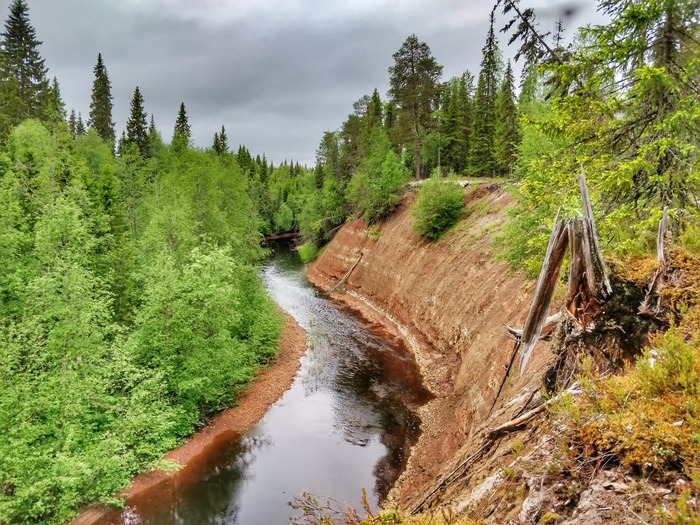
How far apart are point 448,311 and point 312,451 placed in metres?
12.8

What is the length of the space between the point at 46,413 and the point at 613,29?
18.0 meters

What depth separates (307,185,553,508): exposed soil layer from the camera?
13.5 m

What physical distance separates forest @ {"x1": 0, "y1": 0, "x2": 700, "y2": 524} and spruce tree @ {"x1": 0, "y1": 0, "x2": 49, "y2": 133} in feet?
0.58

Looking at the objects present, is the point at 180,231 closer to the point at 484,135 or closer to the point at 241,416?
the point at 241,416

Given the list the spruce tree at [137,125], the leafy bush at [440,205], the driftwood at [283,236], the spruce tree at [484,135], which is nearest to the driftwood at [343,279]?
the leafy bush at [440,205]

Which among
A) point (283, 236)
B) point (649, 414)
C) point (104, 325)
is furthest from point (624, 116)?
point (283, 236)

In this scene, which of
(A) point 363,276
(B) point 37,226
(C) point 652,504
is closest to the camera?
(C) point 652,504

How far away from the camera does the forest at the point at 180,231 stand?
8.14 metres

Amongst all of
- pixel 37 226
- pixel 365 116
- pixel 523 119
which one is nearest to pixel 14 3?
pixel 37 226

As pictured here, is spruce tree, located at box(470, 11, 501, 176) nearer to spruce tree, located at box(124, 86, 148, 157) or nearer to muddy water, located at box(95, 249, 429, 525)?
muddy water, located at box(95, 249, 429, 525)

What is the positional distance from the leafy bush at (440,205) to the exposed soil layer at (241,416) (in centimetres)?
1390

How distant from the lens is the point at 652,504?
342 cm

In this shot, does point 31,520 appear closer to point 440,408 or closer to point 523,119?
Result: point 440,408

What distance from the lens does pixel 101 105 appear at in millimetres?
52281
